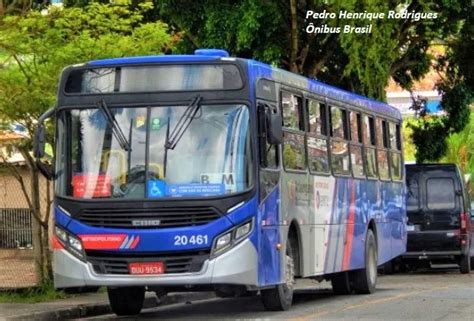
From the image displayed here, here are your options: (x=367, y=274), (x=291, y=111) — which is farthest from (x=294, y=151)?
(x=367, y=274)

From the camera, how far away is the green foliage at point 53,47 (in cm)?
1563

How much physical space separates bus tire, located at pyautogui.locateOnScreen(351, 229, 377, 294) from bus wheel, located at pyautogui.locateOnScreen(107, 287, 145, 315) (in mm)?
4870

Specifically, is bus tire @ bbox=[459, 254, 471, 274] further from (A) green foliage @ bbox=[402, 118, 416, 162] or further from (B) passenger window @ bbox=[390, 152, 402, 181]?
(B) passenger window @ bbox=[390, 152, 402, 181]

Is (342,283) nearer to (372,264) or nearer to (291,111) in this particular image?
(372,264)

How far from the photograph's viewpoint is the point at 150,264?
12.3m

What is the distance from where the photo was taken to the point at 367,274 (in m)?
18.2

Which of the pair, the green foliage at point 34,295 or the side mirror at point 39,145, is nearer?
the side mirror at point 39,145

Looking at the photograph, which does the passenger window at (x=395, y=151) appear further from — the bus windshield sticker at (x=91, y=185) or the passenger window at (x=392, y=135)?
the bus windshield sticker at (x=91, y=185)

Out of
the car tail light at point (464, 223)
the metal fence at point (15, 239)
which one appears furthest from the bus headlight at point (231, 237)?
the car tail light at point (464, 223)

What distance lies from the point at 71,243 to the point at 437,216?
1379 centimetres

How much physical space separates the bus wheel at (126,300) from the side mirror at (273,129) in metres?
3.16

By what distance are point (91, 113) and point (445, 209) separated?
13680 mm

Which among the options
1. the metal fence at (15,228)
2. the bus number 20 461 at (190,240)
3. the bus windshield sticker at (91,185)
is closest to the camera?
the bus number 20 461 at (190,240)

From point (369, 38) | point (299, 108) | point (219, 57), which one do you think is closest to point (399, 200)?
point (369, 38)
